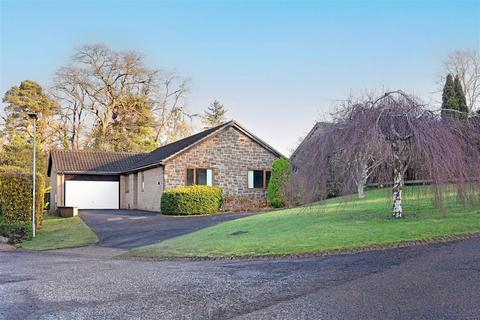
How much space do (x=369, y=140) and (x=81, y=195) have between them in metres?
26.6

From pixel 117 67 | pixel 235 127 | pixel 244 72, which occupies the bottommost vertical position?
pixel 235 127

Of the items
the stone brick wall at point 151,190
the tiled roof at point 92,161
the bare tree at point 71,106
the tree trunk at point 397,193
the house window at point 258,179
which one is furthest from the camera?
the bare tree at point 71,106

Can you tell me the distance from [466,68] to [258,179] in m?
26.3

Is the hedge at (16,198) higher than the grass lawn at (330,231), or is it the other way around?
the hedge at (16,198)

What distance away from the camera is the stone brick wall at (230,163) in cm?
2772

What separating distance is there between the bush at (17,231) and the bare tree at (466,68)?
37.9m

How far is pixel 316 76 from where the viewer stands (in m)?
21.0

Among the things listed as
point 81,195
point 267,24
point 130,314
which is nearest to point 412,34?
point 267,24

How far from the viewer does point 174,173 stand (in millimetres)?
27609

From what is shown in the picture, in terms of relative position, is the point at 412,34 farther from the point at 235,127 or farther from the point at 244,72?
the point at 235,127

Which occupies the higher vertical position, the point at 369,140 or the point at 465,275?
the point at 369,140

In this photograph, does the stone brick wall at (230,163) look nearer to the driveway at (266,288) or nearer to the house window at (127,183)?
the house window at (127,183)

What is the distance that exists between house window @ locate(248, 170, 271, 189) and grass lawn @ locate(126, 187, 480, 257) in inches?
518

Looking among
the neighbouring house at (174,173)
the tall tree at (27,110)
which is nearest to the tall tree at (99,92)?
the tall tree at (27,110)
